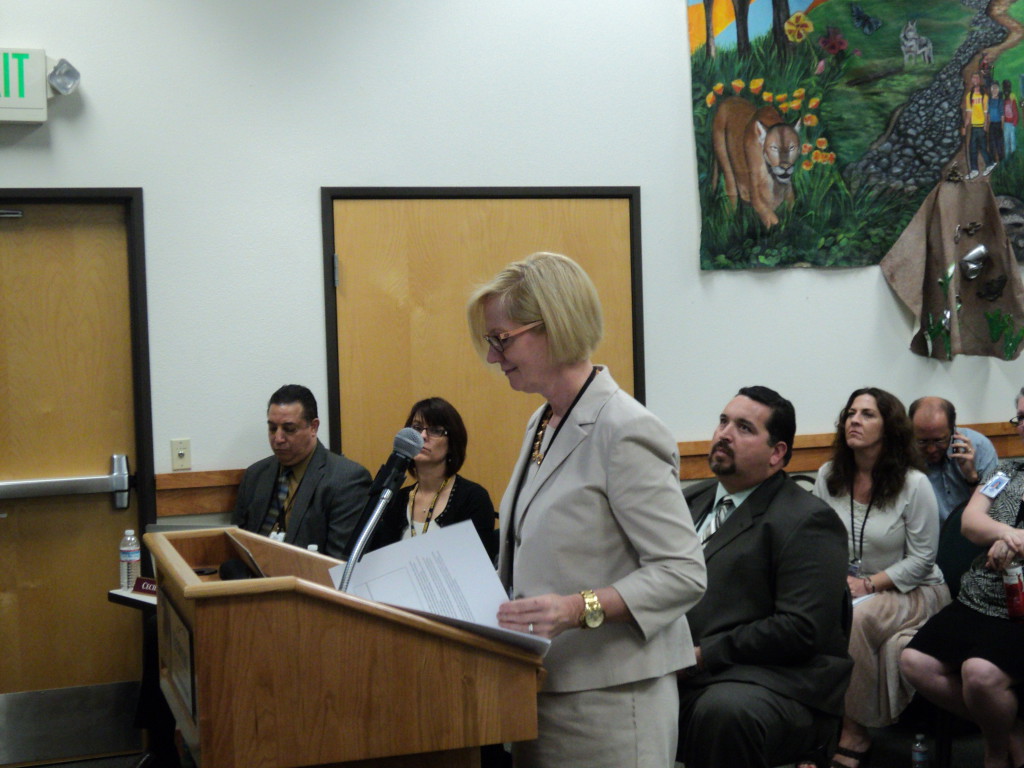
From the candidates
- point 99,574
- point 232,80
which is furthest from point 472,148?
point 99,574

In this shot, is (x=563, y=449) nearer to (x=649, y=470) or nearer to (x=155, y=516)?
(x=649, y=470)

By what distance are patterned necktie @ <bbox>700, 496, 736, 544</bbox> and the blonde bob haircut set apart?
1.47 metres

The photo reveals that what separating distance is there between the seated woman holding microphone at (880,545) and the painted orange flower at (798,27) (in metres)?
1.78

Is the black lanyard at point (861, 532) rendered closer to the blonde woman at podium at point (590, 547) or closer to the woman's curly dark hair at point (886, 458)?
the woman's curly dark hair at point (886, 458)

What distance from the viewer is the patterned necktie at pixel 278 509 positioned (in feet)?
13.3

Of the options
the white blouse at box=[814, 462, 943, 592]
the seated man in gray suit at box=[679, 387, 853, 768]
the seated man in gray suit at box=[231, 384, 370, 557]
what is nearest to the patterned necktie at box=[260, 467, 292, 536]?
the seated man in gray suit at box=[231, 384, 370, 557]

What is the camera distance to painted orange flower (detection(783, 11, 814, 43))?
484 cm

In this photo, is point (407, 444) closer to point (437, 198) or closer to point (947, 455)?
point (437, 198)

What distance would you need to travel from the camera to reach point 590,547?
1.67 m

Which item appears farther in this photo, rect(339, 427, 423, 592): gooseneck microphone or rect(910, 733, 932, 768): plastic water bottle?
rect(910, 733, 932, 768): plastic water bottle

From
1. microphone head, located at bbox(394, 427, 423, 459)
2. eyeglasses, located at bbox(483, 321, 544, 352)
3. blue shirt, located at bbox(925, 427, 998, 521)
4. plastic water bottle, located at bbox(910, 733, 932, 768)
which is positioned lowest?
plastic water bottle, located at bbox(910, 733, 932, 768)

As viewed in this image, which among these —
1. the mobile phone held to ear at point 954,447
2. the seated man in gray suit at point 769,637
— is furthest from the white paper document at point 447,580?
the mobile phone held to ear at point 954,447

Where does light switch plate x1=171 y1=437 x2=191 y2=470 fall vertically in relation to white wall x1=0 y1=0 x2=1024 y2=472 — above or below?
below

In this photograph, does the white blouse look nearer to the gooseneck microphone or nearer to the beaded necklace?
the beaded necklace
